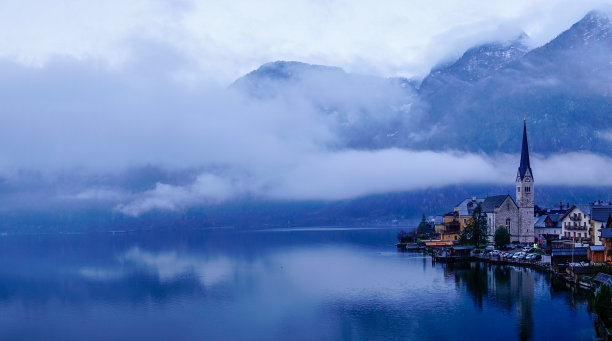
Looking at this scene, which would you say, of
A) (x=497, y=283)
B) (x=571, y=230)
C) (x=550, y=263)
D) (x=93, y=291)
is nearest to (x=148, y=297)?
(x=93, y=291)

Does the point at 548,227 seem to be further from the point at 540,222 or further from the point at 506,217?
the point at 506,217

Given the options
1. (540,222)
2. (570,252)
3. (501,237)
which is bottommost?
(570,252)

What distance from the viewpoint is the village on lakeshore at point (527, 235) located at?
91.6m

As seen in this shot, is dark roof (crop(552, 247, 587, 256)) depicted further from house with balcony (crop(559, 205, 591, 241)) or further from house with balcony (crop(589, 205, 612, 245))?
house with balcony (crop(559, 205, 591, 241))

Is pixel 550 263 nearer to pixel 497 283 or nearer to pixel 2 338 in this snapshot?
pixel 497 283

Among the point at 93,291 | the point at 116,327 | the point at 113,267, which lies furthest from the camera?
the point at 113,267

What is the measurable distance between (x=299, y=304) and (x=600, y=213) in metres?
62.0

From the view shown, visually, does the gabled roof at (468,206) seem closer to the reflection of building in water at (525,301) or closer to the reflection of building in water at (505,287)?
the reflection of building in water at (505,287)

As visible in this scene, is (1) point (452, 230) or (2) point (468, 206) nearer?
(1) point (452, 230)

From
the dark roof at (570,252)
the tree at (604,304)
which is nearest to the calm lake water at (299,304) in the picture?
the tree at (604,304)

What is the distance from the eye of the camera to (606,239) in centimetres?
8519

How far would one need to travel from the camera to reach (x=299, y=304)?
74.3m

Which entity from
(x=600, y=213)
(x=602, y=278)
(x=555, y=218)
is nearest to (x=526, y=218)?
(x=555, y=218)

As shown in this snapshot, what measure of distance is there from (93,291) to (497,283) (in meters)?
62.3
